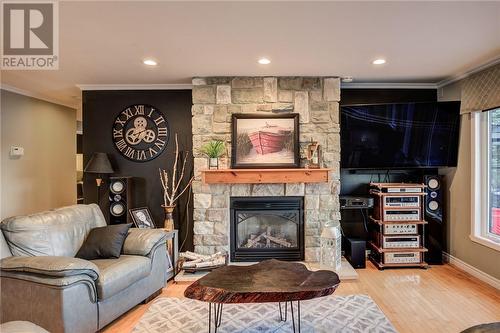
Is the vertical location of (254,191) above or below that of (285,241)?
above

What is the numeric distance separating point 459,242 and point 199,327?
3.45 meters

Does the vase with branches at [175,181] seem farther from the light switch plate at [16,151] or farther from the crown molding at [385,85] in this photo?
the crown molding at [385,85]

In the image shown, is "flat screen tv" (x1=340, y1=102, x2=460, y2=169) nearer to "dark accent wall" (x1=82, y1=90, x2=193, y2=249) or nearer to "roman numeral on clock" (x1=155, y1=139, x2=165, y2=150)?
"dark accent wall" (x1=82, y1=90, x2=193, y2=249)

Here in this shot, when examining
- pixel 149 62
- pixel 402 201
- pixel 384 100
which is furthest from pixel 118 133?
pixel 402 201

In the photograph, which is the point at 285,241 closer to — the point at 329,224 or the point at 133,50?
the point at 329,224

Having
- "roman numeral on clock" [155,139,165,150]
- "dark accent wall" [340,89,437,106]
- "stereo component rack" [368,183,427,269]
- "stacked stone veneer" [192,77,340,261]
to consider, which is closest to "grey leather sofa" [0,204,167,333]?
"stacked stone veneer" [192,77,340,261]

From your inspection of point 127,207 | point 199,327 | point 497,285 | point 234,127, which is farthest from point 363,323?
point 127,207

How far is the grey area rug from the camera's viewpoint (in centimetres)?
255

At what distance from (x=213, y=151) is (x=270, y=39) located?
65.8 inches

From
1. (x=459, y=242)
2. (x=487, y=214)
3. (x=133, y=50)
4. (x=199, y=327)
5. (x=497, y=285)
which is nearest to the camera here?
(x=199, y=327)

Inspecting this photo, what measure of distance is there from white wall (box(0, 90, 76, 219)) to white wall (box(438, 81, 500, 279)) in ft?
20.1

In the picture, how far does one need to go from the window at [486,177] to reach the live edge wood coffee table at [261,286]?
95.6 inches

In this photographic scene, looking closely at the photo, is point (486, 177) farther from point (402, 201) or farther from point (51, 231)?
point (51, 231)

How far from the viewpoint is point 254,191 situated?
404 centimetres
